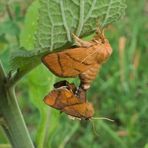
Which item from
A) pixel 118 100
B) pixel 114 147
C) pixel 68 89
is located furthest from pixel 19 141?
pixel 118 100

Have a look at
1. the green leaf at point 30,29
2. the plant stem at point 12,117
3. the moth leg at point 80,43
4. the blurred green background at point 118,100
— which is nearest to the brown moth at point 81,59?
the moth leg at point 80,43

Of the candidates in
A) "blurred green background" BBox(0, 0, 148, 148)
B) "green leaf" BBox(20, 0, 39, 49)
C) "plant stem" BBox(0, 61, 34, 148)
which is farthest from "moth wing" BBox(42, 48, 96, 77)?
"blurred green background" BBox(0, 0, 148, 148)

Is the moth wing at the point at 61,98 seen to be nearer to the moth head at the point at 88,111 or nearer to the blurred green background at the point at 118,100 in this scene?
the moth head at the point at 88,111

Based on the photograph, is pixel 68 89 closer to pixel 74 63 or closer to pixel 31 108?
pixel 74 63

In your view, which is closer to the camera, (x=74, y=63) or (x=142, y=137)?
(x=74, y=63)

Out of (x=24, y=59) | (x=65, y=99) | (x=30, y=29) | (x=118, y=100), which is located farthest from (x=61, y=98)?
(x=118, y=100)

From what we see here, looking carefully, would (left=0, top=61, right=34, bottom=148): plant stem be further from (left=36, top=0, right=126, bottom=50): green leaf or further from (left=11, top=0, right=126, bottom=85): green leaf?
(left=36, top=0, right=126, bottom=50): green leaf
